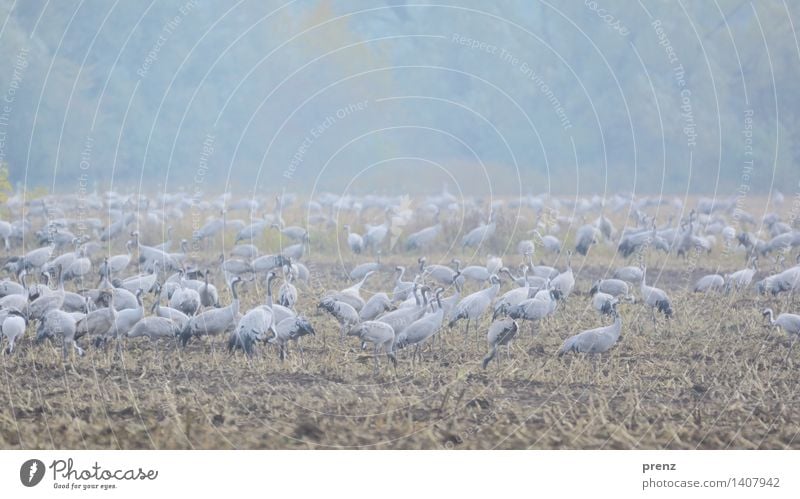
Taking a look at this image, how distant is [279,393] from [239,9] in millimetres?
20009

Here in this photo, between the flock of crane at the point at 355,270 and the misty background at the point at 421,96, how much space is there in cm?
304

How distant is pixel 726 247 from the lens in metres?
20.5

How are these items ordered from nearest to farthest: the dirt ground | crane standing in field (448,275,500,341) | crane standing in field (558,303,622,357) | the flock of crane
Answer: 1. the dirt ground
2. crane standing in field (558,303,622,357)
3. the flock of crane
4. crane standing in field (448,275,500,341)

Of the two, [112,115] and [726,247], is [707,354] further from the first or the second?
[112,115]

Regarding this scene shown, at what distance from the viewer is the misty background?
28.5 m

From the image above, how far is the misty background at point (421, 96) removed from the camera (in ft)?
93.4

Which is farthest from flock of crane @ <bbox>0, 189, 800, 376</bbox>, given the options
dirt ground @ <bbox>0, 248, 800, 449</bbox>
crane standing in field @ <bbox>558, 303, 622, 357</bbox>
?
dirt ground @ <bbox>0, 248, 800, 449</bbox>

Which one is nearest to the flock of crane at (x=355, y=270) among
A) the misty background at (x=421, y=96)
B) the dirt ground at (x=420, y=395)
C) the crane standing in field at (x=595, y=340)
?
the crane standing in field at (x=595, y=340)

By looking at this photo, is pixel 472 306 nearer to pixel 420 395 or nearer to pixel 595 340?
pixel 595 340

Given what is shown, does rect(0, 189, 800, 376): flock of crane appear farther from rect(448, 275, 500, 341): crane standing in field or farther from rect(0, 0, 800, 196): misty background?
rect(0, 0, 800, 196): misty background

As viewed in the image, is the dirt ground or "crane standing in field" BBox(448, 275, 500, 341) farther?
"crane standing in field" BBox(448, 275, 500, 341)

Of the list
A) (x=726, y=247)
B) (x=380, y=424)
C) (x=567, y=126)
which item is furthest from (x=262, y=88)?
(x=380, y=424)

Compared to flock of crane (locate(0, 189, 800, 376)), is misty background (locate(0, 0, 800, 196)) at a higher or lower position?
→ higher

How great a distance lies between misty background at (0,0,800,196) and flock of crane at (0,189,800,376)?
120 inches
